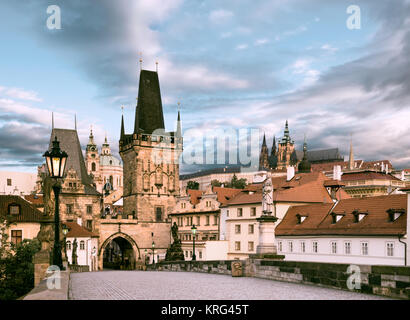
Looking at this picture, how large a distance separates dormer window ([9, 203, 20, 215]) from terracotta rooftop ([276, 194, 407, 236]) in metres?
26.8

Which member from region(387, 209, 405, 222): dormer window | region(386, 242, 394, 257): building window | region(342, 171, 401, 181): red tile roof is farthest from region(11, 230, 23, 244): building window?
region(342, 171, 401, 181): red tile roof

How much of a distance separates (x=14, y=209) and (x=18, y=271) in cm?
1897

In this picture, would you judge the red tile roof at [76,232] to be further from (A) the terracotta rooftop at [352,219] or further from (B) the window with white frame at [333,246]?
(B) the window with white frame at [333,246]

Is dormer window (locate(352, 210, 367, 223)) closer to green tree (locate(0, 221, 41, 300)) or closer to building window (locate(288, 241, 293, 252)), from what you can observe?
building window (locate(288, 241, 293, 252))

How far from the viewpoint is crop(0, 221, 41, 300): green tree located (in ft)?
119

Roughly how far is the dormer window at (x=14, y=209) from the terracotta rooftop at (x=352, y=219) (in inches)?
1053

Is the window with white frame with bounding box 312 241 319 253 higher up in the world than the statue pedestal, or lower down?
lower down

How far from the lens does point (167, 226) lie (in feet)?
280

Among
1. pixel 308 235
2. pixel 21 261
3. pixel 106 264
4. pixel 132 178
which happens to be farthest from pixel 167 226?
pixel 21 261

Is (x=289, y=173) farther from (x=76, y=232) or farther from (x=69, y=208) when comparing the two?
(x=69, y=208)

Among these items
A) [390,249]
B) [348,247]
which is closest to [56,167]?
[390,249]

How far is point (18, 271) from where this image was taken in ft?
120
